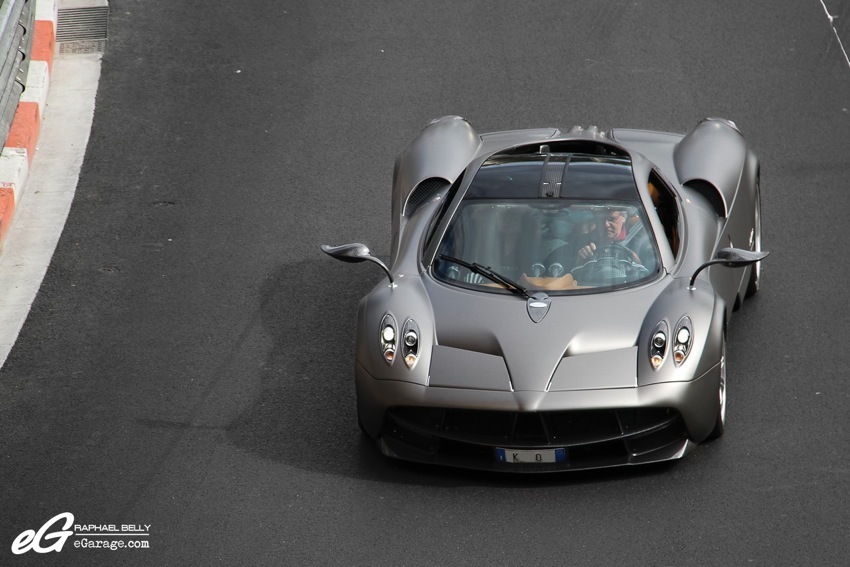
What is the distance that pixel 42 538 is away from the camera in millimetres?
6297

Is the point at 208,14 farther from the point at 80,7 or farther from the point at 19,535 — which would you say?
the point at 19,535

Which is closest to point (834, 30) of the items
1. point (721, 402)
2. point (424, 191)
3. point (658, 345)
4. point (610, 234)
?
point (424, 191)

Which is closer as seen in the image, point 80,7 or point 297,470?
point 297,470

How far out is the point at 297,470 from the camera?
6.72 meters

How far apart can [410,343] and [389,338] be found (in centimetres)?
14

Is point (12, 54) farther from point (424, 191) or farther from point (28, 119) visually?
point (424, 191)

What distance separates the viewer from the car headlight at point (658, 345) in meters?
6.24

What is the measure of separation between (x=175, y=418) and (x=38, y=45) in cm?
566

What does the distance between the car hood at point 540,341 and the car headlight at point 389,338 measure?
22 centimetres

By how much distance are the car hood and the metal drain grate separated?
6659mm

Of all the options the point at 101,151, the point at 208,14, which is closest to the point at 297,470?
the point at 101,151

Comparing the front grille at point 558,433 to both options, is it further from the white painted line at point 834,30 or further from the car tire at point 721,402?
the white painted line at point 834,30

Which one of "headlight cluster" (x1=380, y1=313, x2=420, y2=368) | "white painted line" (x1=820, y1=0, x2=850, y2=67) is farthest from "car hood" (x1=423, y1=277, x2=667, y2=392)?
"white painted line" (x1=820, y1=0, x2=850, y2=67)

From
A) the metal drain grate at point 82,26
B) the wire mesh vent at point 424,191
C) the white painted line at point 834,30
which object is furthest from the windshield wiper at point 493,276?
the metal drain grate at point 82,26
